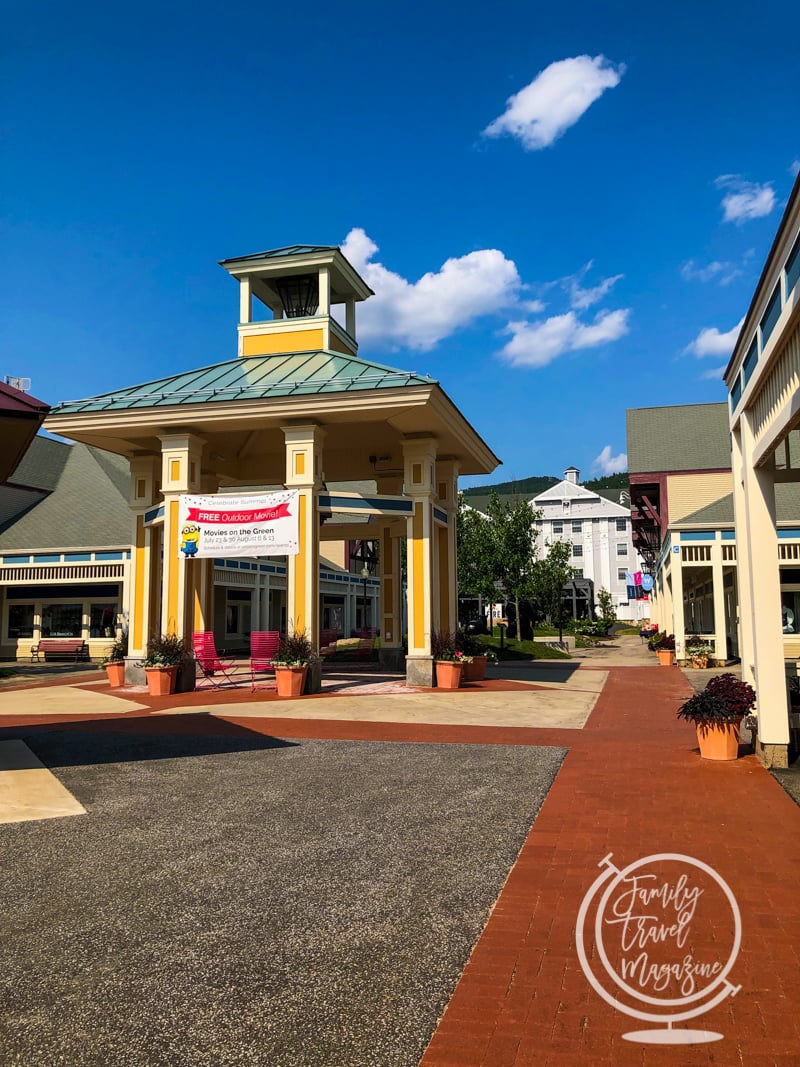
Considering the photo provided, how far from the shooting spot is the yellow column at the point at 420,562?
Answer: 761 inches

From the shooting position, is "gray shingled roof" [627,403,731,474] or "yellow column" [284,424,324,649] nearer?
"yellow column" [284,424,324,649]

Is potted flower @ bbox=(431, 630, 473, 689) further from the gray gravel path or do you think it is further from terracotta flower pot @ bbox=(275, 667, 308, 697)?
the gray gravel path

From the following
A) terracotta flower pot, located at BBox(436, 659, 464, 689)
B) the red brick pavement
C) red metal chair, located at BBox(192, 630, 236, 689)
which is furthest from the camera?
red metal chair, located at BBox(192, 630, 236, 689)

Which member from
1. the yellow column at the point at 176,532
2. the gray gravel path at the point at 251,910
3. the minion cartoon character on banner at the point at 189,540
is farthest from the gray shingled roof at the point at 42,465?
the gray gravel path at the point at 251,910

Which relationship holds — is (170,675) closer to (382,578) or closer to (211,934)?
(382,578)

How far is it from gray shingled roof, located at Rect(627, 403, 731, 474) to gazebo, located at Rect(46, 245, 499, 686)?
58.2ft

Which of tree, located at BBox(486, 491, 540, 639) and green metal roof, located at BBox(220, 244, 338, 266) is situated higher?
green metal roof, located at BBox(220, 244, 338, 266)

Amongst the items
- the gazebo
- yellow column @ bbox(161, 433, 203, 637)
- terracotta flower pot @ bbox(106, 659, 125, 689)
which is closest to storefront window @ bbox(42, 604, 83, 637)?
the gazebo

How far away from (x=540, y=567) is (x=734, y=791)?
128ft

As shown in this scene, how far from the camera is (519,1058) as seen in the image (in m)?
3.39

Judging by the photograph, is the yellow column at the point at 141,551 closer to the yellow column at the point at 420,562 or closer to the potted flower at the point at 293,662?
the potted flower at the point at 293,662

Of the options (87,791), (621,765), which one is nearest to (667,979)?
(621,765)

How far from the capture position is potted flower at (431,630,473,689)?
1894 cm

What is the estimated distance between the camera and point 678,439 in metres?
39.8
